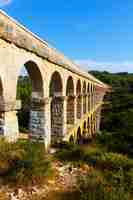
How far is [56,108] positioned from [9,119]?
5.92m

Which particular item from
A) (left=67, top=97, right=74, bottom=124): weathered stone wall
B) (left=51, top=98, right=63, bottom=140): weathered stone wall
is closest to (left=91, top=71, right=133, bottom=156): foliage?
(left=51, top=98, right=63, bottom=140): weathered stone wall

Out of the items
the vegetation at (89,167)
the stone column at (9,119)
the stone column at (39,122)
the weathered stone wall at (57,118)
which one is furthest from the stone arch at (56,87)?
the stone column at (9,119)

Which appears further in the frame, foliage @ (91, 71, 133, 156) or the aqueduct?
foliage @ (91, 71, 133, 156)

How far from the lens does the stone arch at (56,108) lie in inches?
442

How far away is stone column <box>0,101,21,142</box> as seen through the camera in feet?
18.5

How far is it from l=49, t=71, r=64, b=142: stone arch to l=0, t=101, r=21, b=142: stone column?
5.12 meters

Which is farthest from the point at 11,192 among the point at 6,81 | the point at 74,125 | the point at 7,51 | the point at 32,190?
the point at 74,125

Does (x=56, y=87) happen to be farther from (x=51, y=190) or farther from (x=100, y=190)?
(x=100, y=190)

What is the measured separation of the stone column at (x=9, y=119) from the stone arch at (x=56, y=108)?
512 cm

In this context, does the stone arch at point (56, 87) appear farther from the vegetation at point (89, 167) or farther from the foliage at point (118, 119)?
the vegetation at point (89, 167)

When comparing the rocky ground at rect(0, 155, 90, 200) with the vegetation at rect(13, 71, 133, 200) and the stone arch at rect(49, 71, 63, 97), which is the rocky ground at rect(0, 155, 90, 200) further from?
the stone arch at rect(49, 71, 63, 97)

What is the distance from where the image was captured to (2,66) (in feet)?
17.9

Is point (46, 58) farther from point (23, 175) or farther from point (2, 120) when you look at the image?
point (23, 175)

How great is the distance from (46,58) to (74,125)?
768 cm
